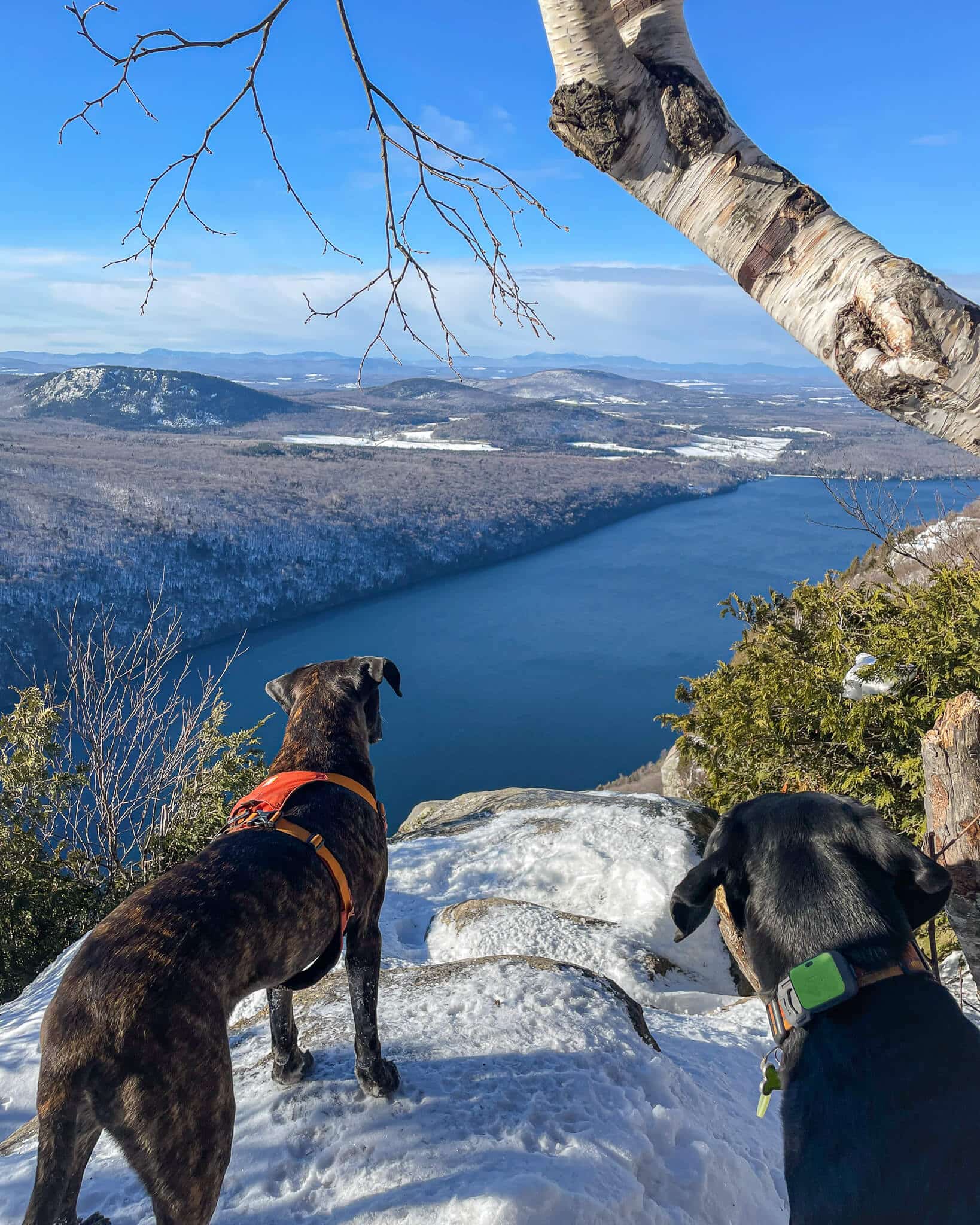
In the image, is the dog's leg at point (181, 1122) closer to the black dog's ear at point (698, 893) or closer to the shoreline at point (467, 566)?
the black dog's ear at point (698, 893)

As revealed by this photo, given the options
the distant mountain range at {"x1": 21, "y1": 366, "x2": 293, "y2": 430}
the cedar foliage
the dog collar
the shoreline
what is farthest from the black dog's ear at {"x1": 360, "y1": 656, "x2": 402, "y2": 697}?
the distant mountain range at {"x1": 21, "y1": 366, "x2": 293, "y2": 430}

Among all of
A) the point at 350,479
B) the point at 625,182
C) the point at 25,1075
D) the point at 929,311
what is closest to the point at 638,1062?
the point at 929,311

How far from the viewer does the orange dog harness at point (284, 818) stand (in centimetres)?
277

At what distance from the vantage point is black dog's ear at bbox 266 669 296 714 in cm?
375

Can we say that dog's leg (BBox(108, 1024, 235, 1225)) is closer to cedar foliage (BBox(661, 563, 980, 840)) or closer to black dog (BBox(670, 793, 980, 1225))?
black dog (BBox(670, 793, 980, 1225))

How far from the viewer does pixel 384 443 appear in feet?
469

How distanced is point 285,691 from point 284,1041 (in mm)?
1670

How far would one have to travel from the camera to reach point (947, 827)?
310cm

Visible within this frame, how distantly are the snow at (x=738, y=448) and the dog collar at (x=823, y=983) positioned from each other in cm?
13849

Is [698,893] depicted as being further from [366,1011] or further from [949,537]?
[949,537]

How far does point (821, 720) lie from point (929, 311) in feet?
19.5

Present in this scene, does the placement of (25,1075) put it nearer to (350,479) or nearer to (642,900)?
(642,900)

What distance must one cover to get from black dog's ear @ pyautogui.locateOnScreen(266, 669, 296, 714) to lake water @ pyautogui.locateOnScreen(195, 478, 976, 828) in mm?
33232

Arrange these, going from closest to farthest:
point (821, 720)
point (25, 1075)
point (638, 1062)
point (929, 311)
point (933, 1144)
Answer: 1. point (929, 311)
2. point (933, 1144)
3. point (638, 1062)
4. point (25, 1075)
5. point (821, 720)
